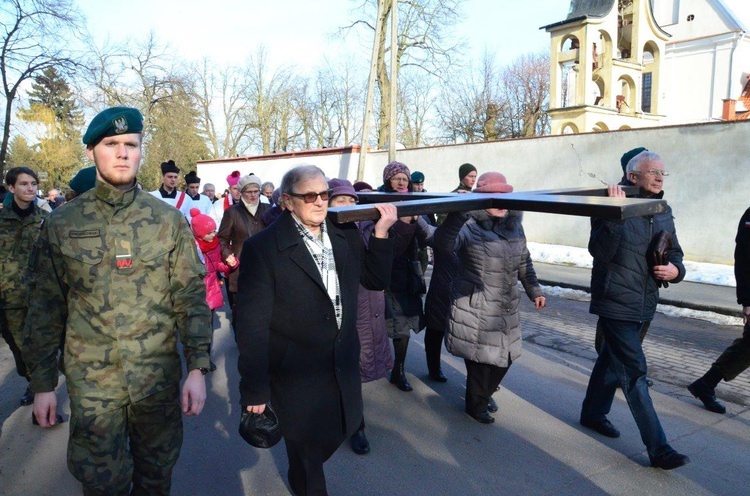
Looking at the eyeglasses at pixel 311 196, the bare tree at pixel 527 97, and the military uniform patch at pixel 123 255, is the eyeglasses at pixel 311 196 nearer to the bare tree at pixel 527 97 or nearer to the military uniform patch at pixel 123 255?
the military uniform patch at pixel 123 255

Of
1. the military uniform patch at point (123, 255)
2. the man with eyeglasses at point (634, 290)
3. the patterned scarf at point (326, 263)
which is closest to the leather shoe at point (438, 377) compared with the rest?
the man with eyeglasses at point (634, 290)

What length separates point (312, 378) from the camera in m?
2.66

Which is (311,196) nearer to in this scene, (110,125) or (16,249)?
(110,125)

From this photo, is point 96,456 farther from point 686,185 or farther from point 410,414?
point 686,185

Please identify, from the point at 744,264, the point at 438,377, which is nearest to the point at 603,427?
the point at 438,377

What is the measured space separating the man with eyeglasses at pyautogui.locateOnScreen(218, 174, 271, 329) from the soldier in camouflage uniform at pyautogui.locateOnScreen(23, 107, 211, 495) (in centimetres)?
371

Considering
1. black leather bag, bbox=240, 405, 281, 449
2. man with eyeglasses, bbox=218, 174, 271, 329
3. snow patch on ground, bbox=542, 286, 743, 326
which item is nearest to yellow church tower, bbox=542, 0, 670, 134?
snow patch on ground, bbox=542, 286, 743, 326

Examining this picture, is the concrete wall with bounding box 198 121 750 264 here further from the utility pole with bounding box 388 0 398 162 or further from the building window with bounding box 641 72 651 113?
the building window with bounding box 641 72 651 113

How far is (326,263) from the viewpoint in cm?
273

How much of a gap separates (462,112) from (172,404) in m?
43.7

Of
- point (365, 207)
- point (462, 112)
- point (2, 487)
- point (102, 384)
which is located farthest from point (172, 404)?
point (462, 112)

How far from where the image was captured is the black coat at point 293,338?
2586 mm

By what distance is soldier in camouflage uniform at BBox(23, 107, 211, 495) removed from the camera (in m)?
2.31

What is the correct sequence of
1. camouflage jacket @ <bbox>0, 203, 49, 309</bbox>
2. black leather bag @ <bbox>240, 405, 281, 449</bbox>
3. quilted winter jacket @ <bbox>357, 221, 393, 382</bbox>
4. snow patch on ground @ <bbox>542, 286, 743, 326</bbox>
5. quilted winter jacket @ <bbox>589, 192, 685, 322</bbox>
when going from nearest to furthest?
black leather bag @ <bbox>240, 405, 281, 449</bbox> → quilted winter jacket @ <bbox>589, 192, 685, 322</bbox> → quilted winter jacket @ <bbox>357, 221, 393, 382</bbox> → camouflage jacket @ <bbox>0, 203, 49, 309</bbox> → snow patch on ground @ <bbox>542, 286, 743, 326</bbox>
